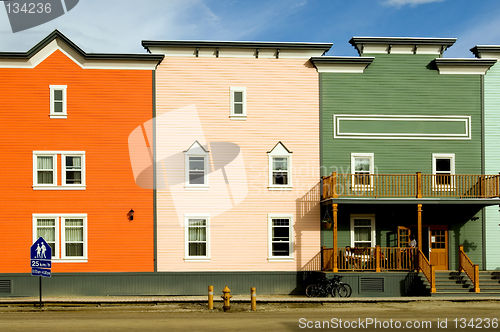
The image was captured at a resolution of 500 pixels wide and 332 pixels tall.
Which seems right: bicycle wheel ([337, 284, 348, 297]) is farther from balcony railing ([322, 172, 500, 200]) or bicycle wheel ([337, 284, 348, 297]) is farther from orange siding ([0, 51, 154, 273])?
orange siding ([0, 51, 154, 273])

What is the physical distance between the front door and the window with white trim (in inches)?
265

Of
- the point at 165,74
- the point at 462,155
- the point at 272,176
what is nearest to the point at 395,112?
the point at 462,155

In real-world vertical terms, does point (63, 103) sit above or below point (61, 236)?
above

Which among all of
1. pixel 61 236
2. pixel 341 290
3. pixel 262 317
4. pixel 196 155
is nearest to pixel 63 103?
pixel 61 236

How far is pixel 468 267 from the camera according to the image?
965 inches

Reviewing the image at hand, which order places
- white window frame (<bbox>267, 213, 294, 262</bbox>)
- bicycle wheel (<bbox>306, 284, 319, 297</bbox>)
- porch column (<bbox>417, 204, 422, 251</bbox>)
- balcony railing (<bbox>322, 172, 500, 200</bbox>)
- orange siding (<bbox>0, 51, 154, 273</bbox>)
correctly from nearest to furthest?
bicycle wheel (<bbox>306, 284, 319, 297</bbox>) → porch column (<bbox>417, 204, 422, 251</bbox>) → balcony railing (<bbox>322, 172, 500, 200</bbox>) → orange siding (<bbox>0, 51, 154, 273</bbox>) → white window frame (<bbox>267, 213, 294, 262</bbox>)

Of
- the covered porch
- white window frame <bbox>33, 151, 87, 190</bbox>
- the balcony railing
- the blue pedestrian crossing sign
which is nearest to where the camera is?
the blue pedestrian crossing sign

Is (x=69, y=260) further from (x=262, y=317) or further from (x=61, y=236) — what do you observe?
(x=262, y=317)

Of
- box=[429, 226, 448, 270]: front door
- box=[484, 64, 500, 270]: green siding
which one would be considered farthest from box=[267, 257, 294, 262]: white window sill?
box=[484, 64, 500, 270]: green siding

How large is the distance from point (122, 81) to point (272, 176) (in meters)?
8.22

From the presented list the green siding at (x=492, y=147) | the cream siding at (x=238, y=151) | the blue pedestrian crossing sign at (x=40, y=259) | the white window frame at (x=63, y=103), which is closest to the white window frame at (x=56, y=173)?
the white window frame at (x=63, y=103)

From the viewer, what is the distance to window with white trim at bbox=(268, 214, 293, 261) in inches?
1009

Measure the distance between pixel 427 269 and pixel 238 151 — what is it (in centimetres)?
984

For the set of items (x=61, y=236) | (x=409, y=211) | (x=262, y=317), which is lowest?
(x=262, y=317)
